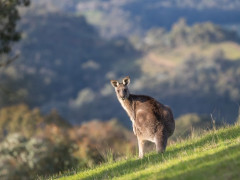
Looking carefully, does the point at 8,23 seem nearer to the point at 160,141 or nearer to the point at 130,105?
the point at 130,105

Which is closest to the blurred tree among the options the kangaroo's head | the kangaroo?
the kangaroo's head

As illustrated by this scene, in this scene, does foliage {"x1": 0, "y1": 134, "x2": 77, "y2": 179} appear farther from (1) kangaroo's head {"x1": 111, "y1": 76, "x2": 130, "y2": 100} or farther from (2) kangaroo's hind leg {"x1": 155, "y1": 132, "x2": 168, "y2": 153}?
(2) kangaroo's hind leg {"x1": 155, "y1": 132, "x2": 168, "y2": 153}

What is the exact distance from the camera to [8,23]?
102 ft

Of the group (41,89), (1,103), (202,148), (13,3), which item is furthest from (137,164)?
(41,89)

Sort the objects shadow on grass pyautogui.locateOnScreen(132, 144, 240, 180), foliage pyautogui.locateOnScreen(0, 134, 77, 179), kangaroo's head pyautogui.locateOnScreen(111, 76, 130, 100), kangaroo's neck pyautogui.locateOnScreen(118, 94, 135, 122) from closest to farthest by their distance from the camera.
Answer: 1. shadow on grass pyautogui.locateOnScreen(132, 144, 240, 180)
2. kangaroo's neck pyautogui.locateOnScreen(118, 94, 135, 122)
3. kangaroo's head pyautogui.locateOnScreen(111, 76, 130, 100)
4. foliage pyautogui.locateOnScreen(0, 134, 77, 179)

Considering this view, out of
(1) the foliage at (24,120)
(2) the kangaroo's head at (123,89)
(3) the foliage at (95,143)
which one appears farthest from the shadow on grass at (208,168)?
(1) the foliage at (24,120)

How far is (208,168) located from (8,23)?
25.4 m

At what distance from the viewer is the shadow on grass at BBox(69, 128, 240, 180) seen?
10.1 meters

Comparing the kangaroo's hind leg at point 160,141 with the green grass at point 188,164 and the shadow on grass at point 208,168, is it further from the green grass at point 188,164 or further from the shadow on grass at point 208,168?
the shadow on grass at point 208,168

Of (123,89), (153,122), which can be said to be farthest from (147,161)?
(123,89)

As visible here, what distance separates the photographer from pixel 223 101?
148250mm

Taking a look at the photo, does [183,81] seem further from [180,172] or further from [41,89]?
[180,172]

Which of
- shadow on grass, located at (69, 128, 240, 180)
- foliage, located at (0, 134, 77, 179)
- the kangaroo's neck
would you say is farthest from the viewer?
foliage, located at (0, 134, 77, 179)

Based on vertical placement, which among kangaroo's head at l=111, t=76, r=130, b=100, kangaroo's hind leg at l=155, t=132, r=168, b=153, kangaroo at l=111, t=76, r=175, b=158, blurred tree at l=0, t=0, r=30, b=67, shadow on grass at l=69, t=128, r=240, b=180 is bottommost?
shadow on grass at l=69, t=128, r=240, b=180
